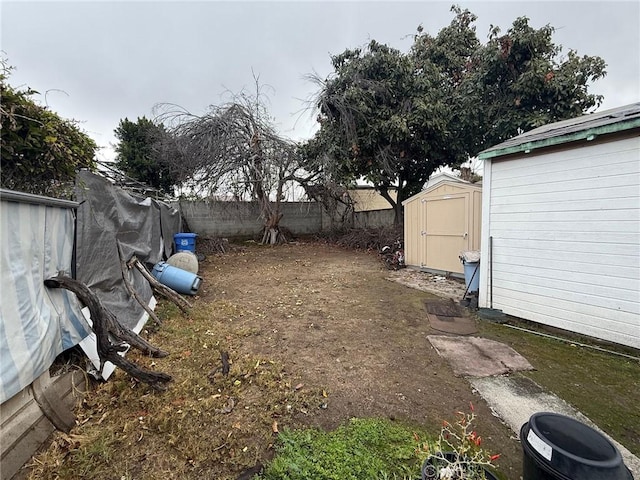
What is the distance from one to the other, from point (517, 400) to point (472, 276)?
2750mm

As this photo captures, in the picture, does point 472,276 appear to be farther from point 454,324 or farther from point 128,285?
point 128,285

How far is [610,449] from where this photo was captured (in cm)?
103

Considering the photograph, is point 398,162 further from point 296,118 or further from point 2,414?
point 2,414

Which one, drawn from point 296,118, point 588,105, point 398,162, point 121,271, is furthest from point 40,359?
point 588,105

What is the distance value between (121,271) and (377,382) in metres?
3.20

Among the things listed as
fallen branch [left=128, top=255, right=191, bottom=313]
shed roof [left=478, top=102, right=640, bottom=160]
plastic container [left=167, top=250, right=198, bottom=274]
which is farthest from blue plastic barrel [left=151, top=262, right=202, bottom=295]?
shed roof [left=478, top=102, right=640, bottom=160]

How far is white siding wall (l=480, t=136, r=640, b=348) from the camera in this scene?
113 inches

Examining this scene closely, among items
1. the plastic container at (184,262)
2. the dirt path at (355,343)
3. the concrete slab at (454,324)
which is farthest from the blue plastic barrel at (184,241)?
the concrete slab at (454,324)

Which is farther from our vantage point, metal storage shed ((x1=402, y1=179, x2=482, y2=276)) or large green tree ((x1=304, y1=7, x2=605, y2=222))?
large green tree ((x1=304, y1=7, x2=605, y2=222))

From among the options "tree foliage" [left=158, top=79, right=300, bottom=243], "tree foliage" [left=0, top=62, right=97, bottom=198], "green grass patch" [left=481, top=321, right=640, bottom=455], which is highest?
"tree foliage" [left=158, top=79, right=300, bottom=243]

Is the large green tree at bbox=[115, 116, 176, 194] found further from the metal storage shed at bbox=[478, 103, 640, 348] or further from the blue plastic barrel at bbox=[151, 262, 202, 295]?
the metal storage shed at bbox=[478, 103, 640, 348]

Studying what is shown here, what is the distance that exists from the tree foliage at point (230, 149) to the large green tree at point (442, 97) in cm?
139

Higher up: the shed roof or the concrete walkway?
the shed roof

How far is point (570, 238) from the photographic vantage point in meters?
3.29
